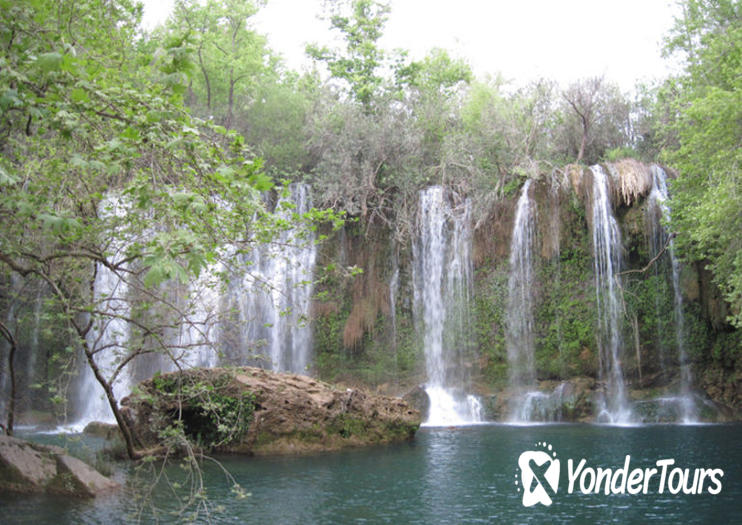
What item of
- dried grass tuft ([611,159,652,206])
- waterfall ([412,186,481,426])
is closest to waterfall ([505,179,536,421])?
waterfall ([412,186,481,426])

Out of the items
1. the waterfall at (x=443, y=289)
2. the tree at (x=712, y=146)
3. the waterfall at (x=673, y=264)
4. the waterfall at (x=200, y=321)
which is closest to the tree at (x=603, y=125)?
the tree at (x=712, y=146)

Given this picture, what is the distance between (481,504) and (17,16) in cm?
777

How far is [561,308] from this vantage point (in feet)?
69.4

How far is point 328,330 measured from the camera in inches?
910

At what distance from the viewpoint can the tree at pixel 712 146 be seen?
46.4 feet

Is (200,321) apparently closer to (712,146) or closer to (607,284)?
(712,146)

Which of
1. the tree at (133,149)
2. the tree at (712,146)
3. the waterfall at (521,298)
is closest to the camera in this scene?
the tree at (133,149)

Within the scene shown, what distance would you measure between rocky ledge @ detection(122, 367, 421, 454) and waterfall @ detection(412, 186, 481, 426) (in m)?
7.25

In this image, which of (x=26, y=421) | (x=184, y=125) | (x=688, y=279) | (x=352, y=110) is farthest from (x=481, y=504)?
(x=352, y=110)

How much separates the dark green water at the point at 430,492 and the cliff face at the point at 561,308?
5.70m

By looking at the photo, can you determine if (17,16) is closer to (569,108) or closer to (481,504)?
(481,504)

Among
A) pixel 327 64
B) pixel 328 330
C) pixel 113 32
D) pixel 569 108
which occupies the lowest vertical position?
pixel 328 330

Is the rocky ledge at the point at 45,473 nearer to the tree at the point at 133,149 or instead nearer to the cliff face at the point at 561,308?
the tree at the point at 133,149

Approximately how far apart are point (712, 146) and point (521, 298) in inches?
306
